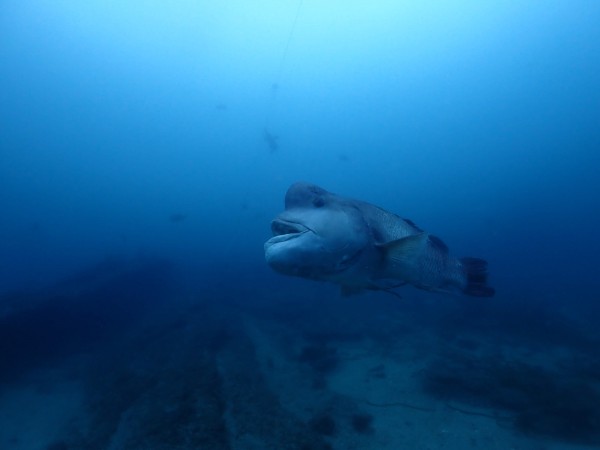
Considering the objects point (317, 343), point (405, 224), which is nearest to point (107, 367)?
point (317, 343)

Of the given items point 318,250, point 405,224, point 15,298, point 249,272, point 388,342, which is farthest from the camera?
point 249,272

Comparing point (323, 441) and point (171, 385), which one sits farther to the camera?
point (171, 385)

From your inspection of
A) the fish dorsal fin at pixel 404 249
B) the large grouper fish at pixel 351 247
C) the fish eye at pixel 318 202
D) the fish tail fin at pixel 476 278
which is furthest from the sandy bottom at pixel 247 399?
the fish eye at pixel 318 202

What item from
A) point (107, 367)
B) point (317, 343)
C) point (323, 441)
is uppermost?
point (323, 441)

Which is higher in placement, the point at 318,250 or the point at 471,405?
the point at 318,250

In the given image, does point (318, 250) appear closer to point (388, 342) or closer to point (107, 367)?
point (388, 342)

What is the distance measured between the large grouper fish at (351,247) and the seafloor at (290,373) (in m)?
3.93

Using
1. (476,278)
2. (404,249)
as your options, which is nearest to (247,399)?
(476,278)

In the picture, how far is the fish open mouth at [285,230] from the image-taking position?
3.14 m

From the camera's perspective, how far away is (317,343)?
1123 cm

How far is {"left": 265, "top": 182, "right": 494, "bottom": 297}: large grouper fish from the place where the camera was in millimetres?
3094

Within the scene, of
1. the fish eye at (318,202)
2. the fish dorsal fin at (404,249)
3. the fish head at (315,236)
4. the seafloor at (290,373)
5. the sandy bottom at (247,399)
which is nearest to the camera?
the fish head at (315,236)

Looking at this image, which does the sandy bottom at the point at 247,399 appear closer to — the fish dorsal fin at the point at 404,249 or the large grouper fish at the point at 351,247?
the large grouper fish at the point at 351,247

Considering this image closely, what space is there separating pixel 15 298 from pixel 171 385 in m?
11.0
